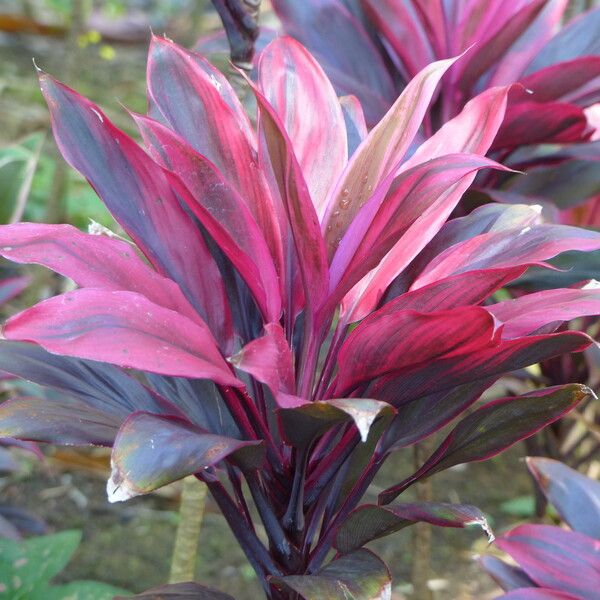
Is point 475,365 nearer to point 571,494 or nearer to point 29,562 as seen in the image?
point 571,494

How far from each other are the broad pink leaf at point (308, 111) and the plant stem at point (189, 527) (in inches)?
16.8

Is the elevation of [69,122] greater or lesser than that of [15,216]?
greater

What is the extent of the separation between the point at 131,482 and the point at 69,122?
0.35 meters

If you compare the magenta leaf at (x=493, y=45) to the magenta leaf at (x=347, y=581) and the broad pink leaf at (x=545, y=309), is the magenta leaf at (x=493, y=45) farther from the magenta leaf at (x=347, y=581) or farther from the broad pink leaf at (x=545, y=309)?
the magenta leaf at (x=347, y=581)

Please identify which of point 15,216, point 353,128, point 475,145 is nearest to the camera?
point 475,145

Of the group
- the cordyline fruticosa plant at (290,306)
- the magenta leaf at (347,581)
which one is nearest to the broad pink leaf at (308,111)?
the cordyline fruticosa plant at (290,306)

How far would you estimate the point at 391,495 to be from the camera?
2.63 feet

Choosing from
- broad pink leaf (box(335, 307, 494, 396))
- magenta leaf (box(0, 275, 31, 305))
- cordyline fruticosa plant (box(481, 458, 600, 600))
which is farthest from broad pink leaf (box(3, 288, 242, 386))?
magenta leaf (box(0, 275, 31, 305))

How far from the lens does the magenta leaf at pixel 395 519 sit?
0.71 metres

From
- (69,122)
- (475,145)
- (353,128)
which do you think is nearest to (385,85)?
(353,128)

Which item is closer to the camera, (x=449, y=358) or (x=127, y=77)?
(x=449, y=358)

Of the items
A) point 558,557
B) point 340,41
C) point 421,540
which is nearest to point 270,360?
point 558,557

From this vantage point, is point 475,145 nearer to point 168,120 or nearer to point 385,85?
point 168,120

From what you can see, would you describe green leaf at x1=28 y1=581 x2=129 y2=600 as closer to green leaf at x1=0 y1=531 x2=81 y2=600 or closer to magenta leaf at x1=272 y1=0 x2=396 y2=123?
green leaf at x1=0 y1=531 x2=81 y2=600
